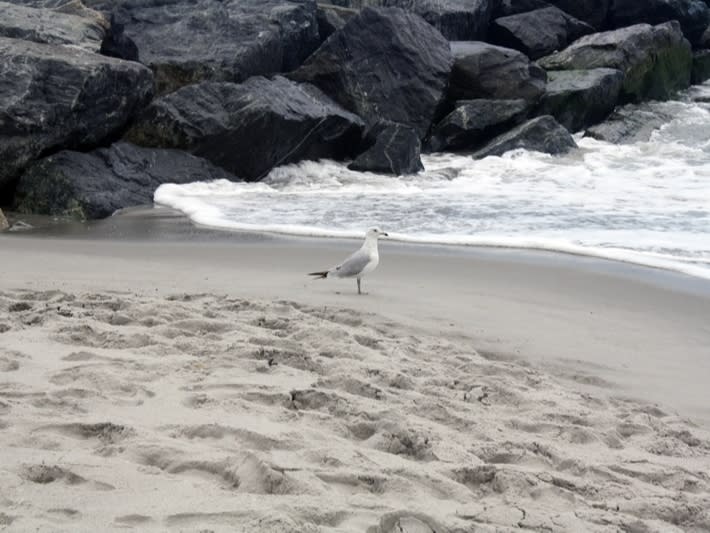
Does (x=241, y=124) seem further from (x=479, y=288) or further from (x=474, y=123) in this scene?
(x=479, y=288)

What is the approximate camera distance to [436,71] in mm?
15820

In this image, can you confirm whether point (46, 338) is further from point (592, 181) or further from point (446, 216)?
point (592, 181)

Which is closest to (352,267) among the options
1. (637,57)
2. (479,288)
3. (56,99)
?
(479,288)

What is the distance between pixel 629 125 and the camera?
18422 millimetres

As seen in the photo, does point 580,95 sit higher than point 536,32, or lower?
lower

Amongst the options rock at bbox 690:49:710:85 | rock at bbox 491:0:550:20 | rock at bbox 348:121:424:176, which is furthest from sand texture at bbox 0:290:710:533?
rock at bbox 690:49:710:85

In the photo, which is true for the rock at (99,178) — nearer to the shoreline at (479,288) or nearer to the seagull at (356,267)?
the shoreline at (479,288)

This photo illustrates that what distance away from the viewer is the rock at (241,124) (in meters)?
11.9

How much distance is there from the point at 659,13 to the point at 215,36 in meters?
13.4

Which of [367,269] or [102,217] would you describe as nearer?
[367,269]

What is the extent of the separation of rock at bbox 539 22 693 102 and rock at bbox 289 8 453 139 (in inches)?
166

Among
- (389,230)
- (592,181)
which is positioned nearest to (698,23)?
(592,181)

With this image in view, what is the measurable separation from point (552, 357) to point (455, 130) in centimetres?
1155

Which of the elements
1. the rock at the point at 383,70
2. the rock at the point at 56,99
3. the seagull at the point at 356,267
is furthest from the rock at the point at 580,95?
the seagull at the point at 356,267
